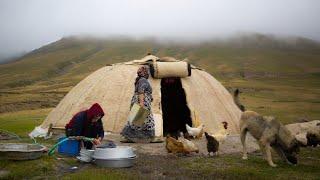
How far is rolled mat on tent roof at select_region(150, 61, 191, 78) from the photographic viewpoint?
18.0 meters

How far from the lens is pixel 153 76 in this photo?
18.2 m

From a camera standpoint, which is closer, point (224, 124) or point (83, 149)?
point (83, 149)

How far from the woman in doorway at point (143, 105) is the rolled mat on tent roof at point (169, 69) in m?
3.08

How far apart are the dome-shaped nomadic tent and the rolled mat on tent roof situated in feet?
1.18

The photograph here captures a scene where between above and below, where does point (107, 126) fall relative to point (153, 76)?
below

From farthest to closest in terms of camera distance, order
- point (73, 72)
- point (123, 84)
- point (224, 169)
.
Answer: point (73, 72)
point (123, 84)
point (224, 169)

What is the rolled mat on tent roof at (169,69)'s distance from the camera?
59.1ft

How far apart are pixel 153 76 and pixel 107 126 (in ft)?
8.81

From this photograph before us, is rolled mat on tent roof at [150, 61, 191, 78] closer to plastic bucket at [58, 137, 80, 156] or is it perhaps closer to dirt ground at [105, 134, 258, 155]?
dirt ground at [105, 134, 258, 155]

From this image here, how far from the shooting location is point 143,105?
14523mm

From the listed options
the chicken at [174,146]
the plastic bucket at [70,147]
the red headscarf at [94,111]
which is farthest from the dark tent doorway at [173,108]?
the red headscarf at [94,111]

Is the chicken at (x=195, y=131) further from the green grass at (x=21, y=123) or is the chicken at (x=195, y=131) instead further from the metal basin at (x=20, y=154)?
the green grass at (x=21, y=123)

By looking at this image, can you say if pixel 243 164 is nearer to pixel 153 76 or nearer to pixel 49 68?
pixel 153 76

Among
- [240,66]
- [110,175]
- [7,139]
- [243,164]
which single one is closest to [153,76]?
[7,139]
